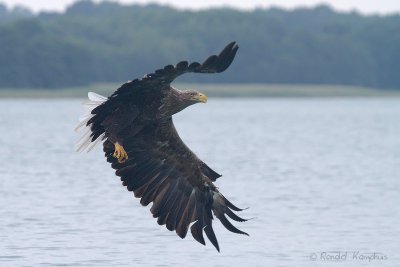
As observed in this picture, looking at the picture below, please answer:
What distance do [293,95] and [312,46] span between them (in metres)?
11.7

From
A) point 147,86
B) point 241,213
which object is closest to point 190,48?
point 241,213

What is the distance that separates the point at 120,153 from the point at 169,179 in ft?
2.34

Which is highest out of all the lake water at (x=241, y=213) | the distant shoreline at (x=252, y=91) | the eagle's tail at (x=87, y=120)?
the distant shoreline at (x=252, y=91)

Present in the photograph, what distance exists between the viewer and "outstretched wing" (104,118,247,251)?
12.3m

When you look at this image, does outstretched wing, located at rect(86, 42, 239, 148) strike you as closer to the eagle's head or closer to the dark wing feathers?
the dark wing feathers

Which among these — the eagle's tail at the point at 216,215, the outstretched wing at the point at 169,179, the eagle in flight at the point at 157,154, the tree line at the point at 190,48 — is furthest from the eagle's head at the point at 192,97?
the tree line at the point at 190,48

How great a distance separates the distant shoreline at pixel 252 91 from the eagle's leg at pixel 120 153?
7796 centimetres

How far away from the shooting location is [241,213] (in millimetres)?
17719

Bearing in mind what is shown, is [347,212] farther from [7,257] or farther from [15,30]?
[15,30]

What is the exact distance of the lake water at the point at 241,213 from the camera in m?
13.7

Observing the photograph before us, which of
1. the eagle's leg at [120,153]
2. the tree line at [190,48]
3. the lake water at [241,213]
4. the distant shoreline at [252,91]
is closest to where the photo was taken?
the eagle's leg at [120,153]

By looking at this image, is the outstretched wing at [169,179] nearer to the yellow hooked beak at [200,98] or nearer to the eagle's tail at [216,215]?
the eagle's tail at [216,215]

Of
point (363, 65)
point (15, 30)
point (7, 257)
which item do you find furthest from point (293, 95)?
point (7, 257)

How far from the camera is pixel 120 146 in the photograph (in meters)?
12.3
